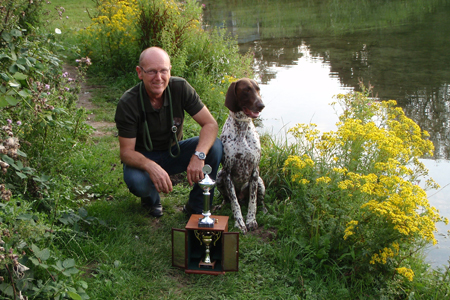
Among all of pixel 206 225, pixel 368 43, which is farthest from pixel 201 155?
pixel 368 43

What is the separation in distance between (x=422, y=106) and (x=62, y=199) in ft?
19.4

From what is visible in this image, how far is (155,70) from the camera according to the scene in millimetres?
3562

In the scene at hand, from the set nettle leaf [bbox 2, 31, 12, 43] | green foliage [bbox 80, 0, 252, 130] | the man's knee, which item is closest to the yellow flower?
the man's knee

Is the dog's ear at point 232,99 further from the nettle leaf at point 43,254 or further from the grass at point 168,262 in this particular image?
the nettle leaf at point 43,254

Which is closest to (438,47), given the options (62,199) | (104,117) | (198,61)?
(198,61)

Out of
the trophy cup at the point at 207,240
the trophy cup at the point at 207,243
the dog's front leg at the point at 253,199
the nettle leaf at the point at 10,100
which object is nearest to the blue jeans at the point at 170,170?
the dog's front leg at the point at 253,199

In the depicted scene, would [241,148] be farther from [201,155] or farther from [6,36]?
[6,36]

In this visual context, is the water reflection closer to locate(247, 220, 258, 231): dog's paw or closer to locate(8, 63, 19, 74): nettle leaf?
locate(247, 220, 258, 231): dog's paw

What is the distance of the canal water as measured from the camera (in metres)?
6.61

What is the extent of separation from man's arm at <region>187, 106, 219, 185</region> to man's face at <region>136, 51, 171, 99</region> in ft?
1.47

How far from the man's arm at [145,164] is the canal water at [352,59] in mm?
2424

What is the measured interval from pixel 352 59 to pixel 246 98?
281 inches

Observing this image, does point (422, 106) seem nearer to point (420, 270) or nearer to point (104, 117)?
point (420, 270)

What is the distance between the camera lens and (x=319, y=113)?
23.0 feet
